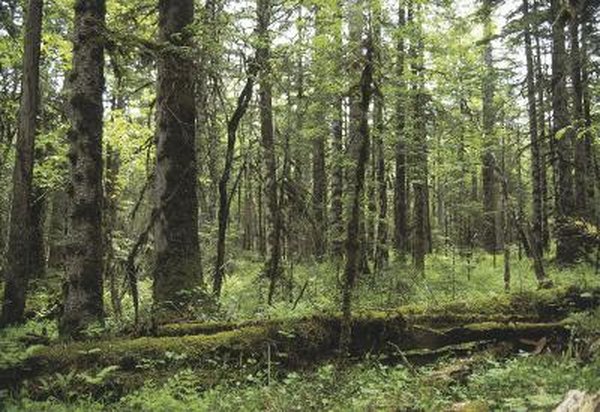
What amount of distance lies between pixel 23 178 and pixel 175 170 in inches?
142

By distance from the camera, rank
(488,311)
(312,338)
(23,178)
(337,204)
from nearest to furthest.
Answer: (312,338), (488,311), (23,178), (337,204)

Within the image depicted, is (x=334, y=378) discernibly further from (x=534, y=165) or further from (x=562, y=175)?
(x=534, y=165)

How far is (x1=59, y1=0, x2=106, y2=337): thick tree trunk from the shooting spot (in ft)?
29.0

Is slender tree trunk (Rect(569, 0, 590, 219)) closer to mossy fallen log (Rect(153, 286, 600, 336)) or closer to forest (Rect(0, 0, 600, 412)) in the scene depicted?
forest (Rect(0, 0, 600, 412))

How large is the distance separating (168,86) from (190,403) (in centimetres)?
597

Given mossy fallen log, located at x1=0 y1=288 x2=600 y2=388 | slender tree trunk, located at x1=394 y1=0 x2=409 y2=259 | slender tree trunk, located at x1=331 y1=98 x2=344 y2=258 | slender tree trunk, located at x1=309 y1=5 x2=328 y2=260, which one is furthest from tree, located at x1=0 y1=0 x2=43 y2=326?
slender tree trunk, located at x1=394 y1=0 x2=409 y2=259

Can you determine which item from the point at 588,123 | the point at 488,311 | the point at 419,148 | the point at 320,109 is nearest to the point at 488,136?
the point at 419,148

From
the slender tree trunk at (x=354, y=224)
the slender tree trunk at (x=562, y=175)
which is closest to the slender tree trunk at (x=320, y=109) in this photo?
the slender tree trunk at (x=354, y=224)

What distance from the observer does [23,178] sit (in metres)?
11.3

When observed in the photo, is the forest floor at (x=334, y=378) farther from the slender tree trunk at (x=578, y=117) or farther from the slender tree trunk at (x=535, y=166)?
the slender tree trunk at (x=535, y=166)

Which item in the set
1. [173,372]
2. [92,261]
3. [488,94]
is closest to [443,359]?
[173,372]

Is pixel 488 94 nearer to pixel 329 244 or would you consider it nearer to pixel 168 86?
pixel 329 244

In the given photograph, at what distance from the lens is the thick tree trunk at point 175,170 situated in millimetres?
9625

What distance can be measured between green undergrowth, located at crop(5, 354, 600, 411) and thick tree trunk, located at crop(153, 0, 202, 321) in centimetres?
299
